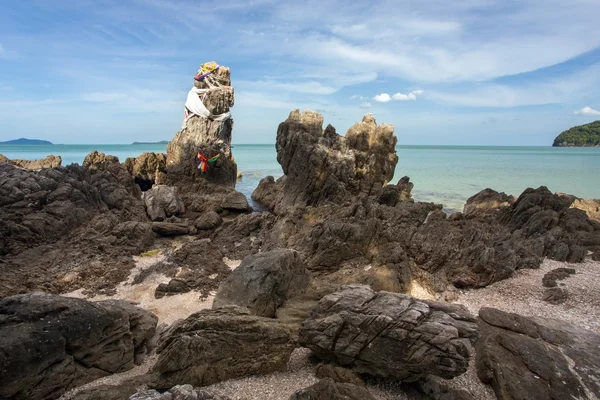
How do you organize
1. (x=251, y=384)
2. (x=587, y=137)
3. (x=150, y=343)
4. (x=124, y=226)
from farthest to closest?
(x=587, y=137) → (x=124, y=226) → (x=150, y=343) → (x=251, y=384)

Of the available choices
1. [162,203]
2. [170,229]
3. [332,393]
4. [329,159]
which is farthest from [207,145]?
[332,393]

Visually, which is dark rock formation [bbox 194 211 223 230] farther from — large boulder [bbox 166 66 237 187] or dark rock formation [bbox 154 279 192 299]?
large boulder [bbox 166 66 237 187]

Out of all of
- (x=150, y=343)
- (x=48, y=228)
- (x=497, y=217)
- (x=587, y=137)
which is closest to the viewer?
(x=150, y=343)

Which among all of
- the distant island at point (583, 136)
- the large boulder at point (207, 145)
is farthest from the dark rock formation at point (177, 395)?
the distant island at point (583, 136)

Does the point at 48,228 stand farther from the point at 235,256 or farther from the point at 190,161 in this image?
the point at 190,161

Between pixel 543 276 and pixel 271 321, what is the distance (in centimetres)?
1007

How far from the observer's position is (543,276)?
1164 cm

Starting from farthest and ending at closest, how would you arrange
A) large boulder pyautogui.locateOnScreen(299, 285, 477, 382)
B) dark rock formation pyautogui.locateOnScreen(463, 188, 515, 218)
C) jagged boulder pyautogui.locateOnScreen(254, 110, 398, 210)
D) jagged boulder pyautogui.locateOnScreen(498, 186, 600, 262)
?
dark rock formation pyautogui.locateOnScreen(463, 188, 515, 218) < jagged boulder pyautogui.locateOnScreen(254, 110, 398, 210) < jagged boulder pyautogui.locateOnScreen(498, 186, 600, 262) < large boulder pyautogui.locateOnScreen(299, 285, 477, 382)

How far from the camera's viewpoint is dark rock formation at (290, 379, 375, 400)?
17.1 ft

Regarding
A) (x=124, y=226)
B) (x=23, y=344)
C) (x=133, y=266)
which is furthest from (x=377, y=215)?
(x=23, y=344)

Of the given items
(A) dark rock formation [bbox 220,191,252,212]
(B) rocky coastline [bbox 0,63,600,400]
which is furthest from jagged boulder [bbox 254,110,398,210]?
(A) dark rock formation [bbox 220,191,252,212]

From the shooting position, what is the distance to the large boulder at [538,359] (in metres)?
5.70

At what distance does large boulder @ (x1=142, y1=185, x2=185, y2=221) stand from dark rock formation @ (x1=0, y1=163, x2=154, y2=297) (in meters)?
1.28

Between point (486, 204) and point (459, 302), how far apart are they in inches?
564
